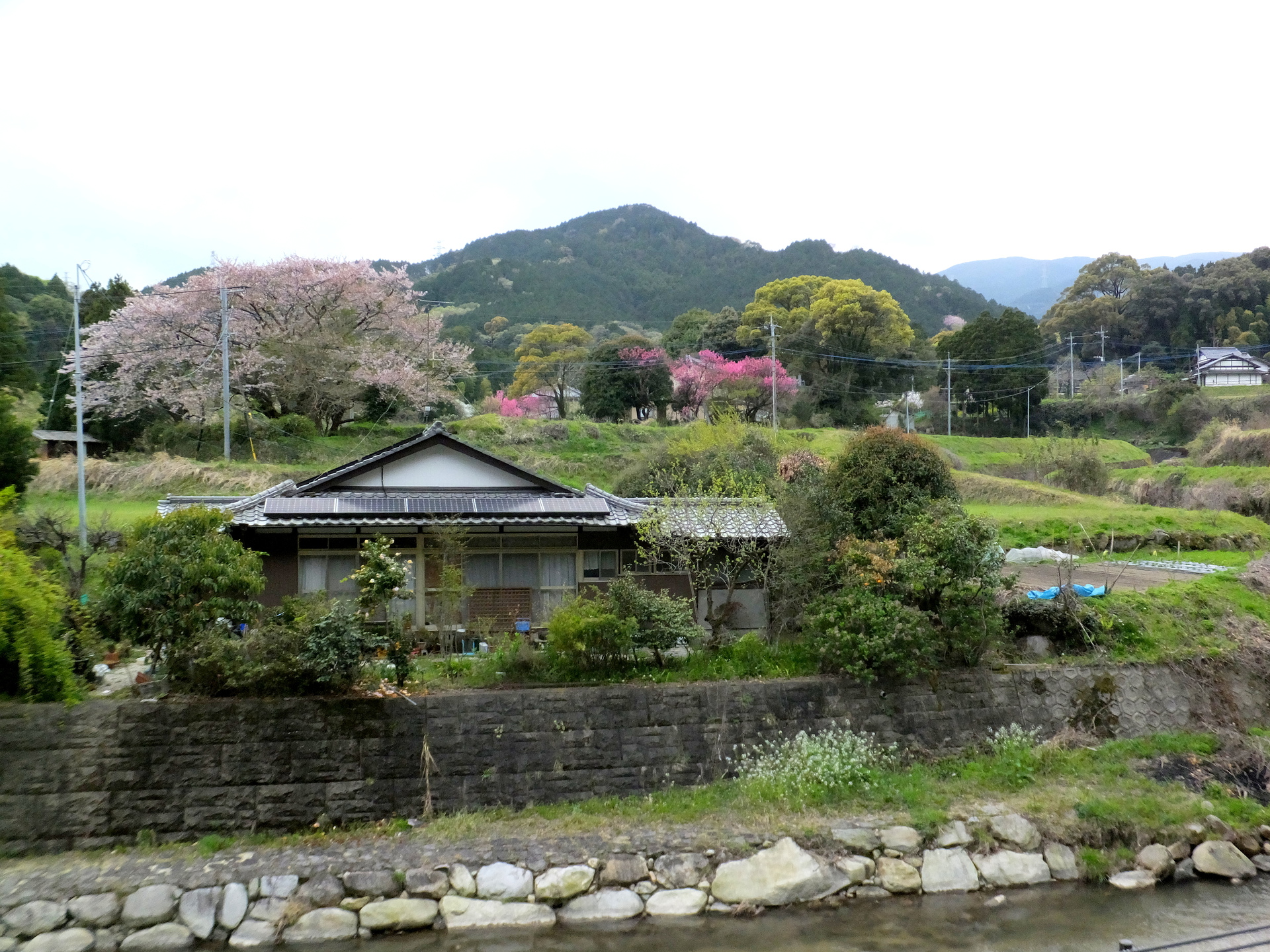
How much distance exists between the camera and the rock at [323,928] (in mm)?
9734

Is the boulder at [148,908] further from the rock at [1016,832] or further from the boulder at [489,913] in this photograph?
the rock at [1016,832]

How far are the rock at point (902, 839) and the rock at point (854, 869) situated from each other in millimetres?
410

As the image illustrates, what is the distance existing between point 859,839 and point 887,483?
19.2 feet

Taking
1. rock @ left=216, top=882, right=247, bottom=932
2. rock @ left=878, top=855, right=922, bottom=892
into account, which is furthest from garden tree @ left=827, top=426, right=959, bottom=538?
rock @ left=216, top=882, right=247, bottom=932

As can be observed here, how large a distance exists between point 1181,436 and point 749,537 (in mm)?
40755

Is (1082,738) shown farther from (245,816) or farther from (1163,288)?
(1163,288)

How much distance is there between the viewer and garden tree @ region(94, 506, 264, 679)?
38.4ft

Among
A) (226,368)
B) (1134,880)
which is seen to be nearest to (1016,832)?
(1134,880)

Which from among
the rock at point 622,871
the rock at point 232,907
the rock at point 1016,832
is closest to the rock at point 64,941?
the rock at point 232,907

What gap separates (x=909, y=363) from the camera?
153 feet

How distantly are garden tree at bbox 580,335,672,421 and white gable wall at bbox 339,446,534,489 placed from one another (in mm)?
26860

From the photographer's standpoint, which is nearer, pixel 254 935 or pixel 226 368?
pixel 254 935

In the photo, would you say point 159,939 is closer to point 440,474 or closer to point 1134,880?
point 440,474

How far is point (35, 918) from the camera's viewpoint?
9.43 meters
